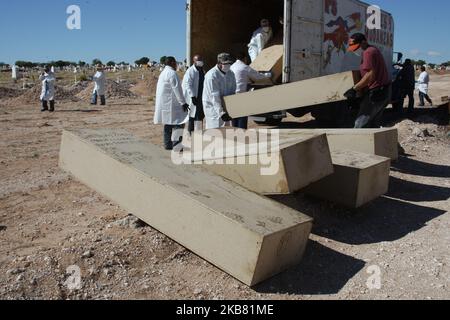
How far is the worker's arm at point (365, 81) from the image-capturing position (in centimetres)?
555

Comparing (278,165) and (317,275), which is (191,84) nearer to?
(278,165)

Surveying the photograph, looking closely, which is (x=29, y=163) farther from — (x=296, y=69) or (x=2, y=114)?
(x=2, y=114)

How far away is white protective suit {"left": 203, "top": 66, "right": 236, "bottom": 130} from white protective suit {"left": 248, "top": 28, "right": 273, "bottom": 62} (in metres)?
2.56

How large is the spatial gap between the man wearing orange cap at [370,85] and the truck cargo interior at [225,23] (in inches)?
133

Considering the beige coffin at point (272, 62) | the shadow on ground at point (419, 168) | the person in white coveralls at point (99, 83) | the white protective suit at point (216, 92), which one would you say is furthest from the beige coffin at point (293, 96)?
the person in white coveralls at point (99, 83)

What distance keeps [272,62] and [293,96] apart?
7.70ft

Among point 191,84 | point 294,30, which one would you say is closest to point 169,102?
point 191,84

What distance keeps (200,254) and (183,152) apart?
1.45m

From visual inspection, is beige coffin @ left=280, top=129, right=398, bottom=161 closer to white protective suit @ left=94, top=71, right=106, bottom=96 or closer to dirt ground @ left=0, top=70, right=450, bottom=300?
dirt ground @ left=0, top=70, right=450, bottom=300

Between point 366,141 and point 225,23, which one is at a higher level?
point 225,23

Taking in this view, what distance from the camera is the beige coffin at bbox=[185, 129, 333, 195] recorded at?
3.42 metres

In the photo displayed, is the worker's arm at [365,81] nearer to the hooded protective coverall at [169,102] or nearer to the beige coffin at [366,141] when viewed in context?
the beige coffin at [366,141]

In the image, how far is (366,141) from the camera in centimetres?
502

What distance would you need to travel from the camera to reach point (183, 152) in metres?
4.29
